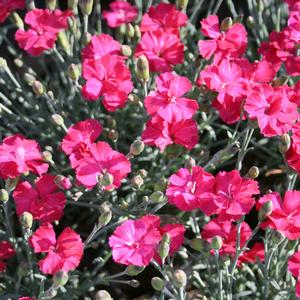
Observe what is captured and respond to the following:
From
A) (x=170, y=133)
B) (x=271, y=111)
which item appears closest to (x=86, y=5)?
(x=170, y=133)

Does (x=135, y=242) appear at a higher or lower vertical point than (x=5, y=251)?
higher

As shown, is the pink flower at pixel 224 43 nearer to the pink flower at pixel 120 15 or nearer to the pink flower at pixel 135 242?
the pink flower at pixel 120 15

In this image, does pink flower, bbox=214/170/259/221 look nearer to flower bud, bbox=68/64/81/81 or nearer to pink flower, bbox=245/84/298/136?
pink flower, bbox=245/84/298/136

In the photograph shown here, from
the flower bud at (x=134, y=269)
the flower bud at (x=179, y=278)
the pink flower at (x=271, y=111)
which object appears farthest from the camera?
the pink flower at (x=271, y=111)

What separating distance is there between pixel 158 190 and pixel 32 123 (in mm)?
473

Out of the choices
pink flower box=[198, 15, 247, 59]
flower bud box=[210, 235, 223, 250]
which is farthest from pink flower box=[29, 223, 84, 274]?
pink flower box=[198, 15, 247, 59]

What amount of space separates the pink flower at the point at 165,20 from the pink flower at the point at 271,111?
0.39 metres

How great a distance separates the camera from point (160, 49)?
1679 mm

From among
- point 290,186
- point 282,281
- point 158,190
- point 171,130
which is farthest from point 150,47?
point 282,281

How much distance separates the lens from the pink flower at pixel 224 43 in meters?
1.63

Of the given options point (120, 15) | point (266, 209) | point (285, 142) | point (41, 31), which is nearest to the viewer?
point (266, 209)

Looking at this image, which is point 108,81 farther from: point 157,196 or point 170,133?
point 157,196

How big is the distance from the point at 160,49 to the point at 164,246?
62cm

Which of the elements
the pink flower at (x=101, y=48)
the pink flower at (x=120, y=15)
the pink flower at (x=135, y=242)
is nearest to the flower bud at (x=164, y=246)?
the pink flower at (x=135, y=242)
